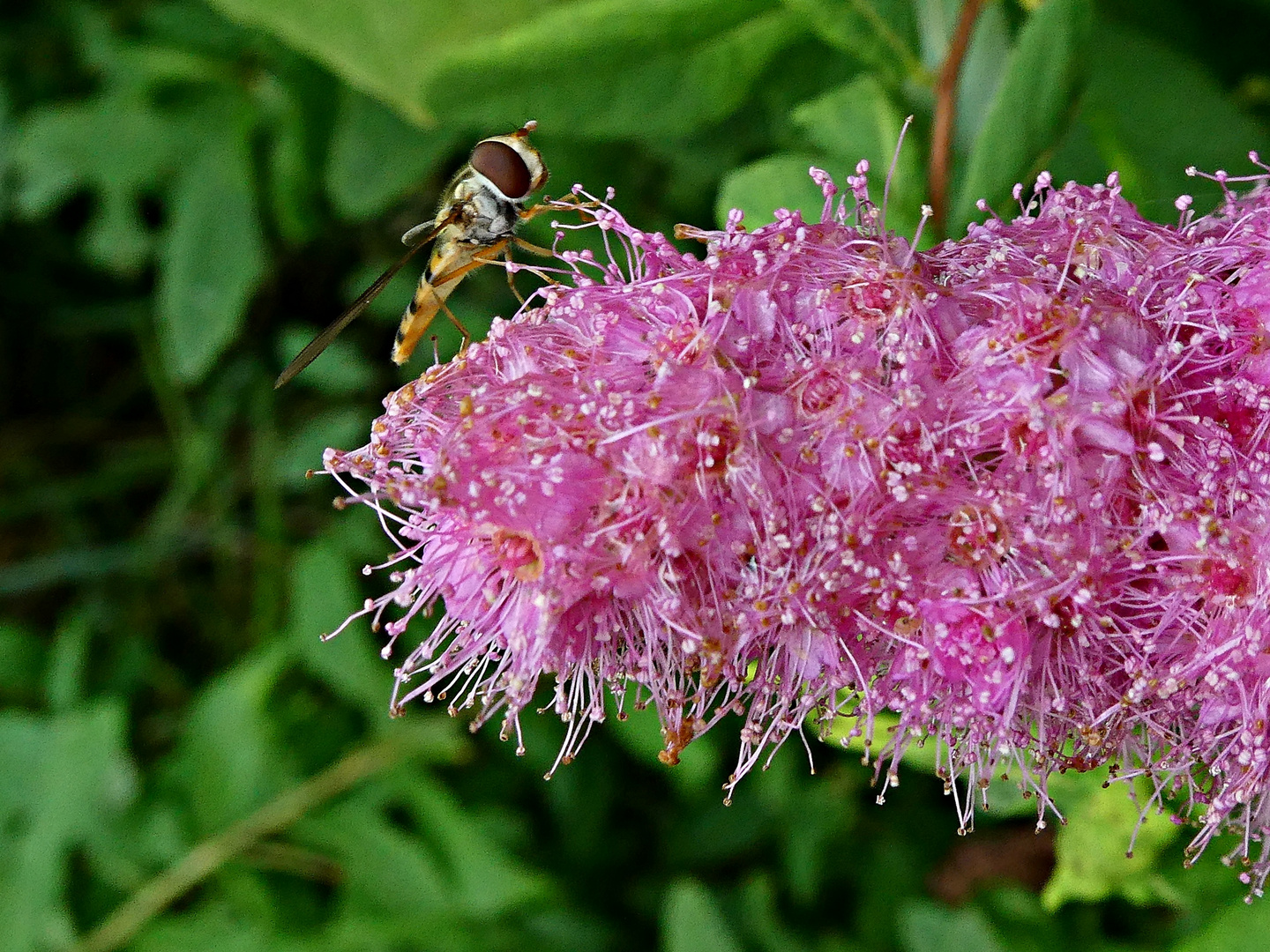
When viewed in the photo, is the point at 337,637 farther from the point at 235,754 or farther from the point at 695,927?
the point at 695,927

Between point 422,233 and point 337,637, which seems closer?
point 422,233

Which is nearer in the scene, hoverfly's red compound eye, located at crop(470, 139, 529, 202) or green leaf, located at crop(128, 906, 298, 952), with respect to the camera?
hoverfly's red compound eye, located at crop(470, 139, 529, 202)

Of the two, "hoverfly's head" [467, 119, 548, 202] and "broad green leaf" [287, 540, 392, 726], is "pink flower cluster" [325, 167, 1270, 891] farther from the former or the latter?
"broad green leaf" [287, 540, 392, 726]

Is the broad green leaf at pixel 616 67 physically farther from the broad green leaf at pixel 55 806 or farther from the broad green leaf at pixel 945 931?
the broad green leaf at pixel 55 806

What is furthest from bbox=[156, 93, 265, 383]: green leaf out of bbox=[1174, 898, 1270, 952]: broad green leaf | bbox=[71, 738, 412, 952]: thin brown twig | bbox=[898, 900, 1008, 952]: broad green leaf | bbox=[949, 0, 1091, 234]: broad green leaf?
bbox=[1174, 898, 1270, 952]: broad green leaf

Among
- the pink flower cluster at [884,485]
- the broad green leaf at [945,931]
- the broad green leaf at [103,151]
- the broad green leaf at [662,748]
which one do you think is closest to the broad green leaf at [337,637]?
the broad green leaf at [662,748]

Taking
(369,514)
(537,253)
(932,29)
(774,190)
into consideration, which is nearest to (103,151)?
(369,514)
